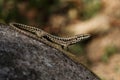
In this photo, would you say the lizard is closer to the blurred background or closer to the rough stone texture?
the rough stone texture

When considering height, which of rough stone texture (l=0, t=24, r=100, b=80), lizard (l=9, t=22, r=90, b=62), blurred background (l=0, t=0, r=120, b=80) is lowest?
rough stone texture (l=0, t=24, r=100, b=80)

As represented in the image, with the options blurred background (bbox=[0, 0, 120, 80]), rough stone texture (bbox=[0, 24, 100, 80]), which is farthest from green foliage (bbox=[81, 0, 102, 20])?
rough stone texture (bbox=[0, 24, 100, 80])

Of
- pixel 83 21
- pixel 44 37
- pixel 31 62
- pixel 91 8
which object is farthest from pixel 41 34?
pixel 91 8

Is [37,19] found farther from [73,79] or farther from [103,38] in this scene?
[73,79]

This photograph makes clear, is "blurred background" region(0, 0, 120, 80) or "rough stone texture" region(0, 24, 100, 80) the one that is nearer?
"rough stone texture" region(0, 24, 100, 80)

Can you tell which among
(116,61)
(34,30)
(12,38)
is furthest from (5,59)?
(116,61)
